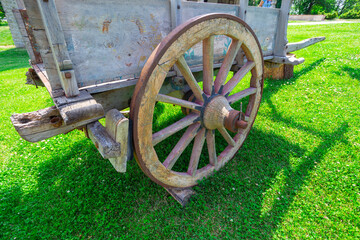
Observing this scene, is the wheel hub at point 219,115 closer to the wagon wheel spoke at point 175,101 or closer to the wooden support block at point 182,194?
the wagon wheel spoke at point 175,101

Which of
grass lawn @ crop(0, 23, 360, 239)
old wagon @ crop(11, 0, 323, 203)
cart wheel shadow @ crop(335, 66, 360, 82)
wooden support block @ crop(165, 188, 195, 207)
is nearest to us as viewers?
old wagon @ crop(11, 0, 323, 203)

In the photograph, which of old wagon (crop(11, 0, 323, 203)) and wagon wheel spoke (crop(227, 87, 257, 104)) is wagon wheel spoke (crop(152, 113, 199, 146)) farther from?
wagon wheel spoke (crop(227, 87, 257, 104))

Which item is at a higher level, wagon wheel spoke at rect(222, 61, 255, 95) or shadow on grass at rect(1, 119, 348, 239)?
wagon wheel spoke at rect(222, 61, 255, 95)

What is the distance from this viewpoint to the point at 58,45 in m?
1.32

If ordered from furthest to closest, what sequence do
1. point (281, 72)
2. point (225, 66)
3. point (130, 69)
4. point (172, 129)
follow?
point (281, 72), point (225, 66), point (172, 129), point (130, 69)

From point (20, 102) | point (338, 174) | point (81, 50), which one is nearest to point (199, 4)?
point (81, 50)

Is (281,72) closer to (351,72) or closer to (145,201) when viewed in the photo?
(351,72)

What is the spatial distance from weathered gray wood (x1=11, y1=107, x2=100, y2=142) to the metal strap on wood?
19 cm

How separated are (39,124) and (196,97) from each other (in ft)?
4.48

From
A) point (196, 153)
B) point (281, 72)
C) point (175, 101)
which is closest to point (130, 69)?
point (175, 101)

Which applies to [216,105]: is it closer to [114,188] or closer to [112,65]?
[112,65]

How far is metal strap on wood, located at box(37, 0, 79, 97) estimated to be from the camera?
3.98 feet

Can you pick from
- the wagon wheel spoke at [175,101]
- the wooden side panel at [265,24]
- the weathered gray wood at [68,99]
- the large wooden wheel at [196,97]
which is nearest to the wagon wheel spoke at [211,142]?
the large wooden wheel at [196,97]

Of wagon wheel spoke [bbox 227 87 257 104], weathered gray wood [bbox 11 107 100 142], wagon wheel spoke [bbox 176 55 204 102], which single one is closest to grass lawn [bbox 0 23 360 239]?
wagon wheel spoke [bbox 227 87 257 104]
